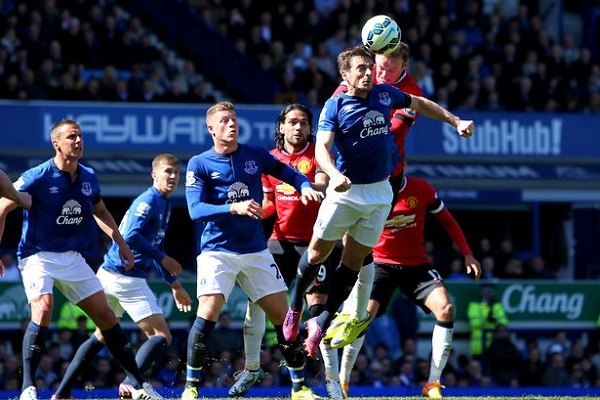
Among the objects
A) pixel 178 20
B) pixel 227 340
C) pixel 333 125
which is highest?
pixel 178 20

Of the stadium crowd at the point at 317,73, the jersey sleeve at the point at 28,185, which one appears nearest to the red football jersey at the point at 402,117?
the jersey sleeve at the point at 28,185

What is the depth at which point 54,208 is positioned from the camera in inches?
452

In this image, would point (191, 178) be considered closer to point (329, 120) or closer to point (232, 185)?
point (232, 185)

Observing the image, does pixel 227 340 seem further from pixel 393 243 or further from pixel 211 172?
pixel 211 172

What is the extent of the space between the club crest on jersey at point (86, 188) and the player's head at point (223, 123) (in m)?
1.36

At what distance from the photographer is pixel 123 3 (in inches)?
954

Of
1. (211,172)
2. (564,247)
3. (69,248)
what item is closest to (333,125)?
(211,172)

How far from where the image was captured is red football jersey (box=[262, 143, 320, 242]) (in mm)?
12109

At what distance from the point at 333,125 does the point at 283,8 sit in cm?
1434

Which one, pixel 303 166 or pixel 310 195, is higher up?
pixel 303 166

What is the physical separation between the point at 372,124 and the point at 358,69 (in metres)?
0.41

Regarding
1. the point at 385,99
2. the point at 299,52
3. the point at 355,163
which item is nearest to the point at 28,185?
the point at 355,163

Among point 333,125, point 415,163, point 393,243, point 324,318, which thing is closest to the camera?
point 333,125

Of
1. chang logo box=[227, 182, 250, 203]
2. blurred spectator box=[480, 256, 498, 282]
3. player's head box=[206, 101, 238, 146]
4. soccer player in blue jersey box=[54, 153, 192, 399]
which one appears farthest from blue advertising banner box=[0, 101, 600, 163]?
chang logo box=[227, 182, 250, 203]
